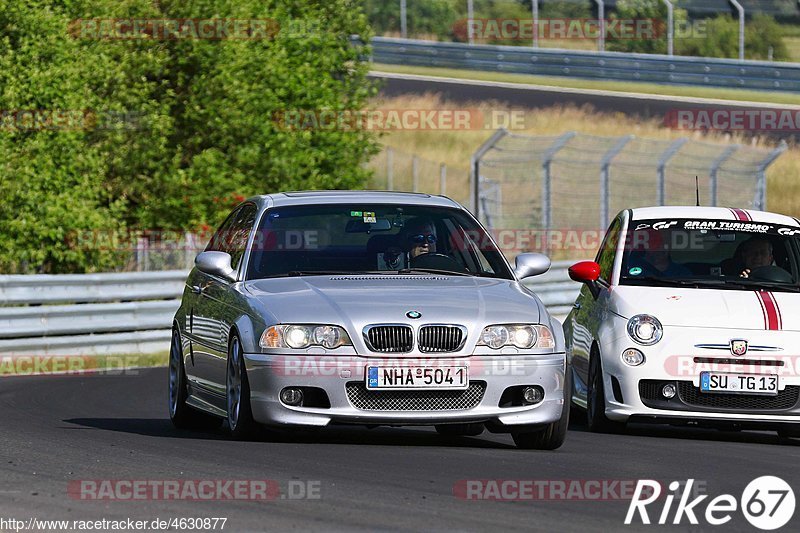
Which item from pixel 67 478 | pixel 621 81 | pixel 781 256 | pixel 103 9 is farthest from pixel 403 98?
pixel 67 478

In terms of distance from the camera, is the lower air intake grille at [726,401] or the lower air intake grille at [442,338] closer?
the lower air intake grille at [442,338]

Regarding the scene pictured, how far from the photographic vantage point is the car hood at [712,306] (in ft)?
36.9

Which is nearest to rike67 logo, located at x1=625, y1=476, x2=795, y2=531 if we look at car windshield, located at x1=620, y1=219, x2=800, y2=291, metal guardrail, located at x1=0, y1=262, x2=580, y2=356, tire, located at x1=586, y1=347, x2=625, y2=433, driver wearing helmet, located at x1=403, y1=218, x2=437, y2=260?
driver wearing helmet, located at x1=403, y1=218, x2=437, y2=260

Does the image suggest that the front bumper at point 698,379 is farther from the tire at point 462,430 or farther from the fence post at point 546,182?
the fence post at point 546,182

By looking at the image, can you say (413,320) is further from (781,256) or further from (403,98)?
(403,98)

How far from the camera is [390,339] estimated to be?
9.36 meters

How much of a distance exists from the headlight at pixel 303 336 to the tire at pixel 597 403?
2721mm

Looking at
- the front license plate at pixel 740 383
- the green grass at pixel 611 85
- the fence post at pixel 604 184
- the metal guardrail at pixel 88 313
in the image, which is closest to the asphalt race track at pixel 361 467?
the front license plate at pixel 740 383

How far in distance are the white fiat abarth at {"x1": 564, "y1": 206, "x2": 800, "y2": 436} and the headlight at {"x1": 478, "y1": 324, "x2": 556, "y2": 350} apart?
179 centimetres

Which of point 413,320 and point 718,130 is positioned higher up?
point 413,320

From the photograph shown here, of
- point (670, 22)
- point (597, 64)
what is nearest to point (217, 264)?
point (670, 22)

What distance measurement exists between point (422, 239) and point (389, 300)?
1.21 m

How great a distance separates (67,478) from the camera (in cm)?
→ 826

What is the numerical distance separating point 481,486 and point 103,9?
22070mm
